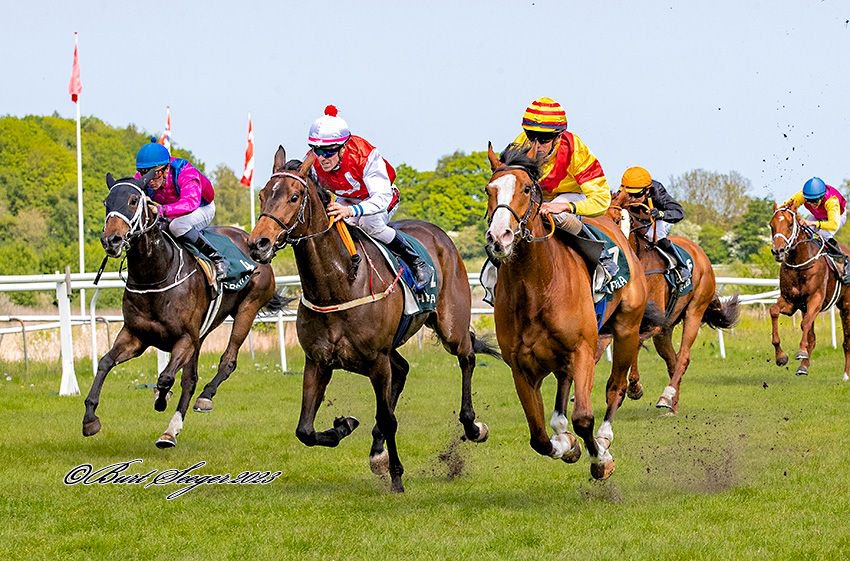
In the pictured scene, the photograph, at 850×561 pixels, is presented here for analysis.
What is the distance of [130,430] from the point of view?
9.68 metres

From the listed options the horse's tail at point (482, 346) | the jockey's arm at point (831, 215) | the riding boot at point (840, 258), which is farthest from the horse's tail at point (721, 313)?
the horse's tail at point (482, 346)

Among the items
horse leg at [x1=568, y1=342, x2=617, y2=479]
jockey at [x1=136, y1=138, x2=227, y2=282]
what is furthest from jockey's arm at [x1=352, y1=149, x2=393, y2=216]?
jockey at [x1=136, y1=138, x2=227, y2=282]

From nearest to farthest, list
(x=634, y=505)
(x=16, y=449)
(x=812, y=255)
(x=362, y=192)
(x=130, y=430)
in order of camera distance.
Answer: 1. (x=634, y=505)
2. (x=362, y=192)
3. (x=16, y=449)
4. (x=130, y=430)
5. (x=812, y=255)

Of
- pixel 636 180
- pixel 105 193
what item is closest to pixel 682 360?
pixel 636 180

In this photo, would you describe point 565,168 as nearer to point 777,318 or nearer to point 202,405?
point 202,405

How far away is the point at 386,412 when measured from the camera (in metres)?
7.02

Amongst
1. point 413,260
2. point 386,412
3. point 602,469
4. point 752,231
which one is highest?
point 413,260

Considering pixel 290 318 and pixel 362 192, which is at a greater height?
pixel 362 192

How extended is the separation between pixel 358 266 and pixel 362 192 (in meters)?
0.67

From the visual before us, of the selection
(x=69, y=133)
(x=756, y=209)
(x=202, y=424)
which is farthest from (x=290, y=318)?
(x=69, y=133)

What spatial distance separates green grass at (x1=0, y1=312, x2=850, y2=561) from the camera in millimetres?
5492

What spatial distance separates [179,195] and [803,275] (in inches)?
310

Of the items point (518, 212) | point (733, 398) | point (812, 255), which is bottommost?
point (733, 398)

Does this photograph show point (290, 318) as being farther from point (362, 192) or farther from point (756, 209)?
point (756, 209)
